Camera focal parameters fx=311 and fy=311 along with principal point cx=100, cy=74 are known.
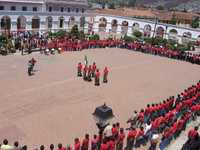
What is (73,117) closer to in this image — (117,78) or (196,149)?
(196,149)

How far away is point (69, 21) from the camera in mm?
49312

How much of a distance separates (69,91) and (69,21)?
30.7 metres

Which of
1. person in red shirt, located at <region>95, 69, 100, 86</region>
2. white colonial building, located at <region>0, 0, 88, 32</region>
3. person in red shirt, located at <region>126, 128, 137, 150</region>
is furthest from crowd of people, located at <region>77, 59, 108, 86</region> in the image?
white colonial building, located at <region>0, 0, 88, 32</region>

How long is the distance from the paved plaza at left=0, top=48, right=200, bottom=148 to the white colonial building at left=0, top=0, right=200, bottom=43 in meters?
14.1

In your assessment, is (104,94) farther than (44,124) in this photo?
Yes

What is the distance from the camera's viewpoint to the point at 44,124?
15109mm

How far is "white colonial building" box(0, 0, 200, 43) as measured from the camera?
139 ft

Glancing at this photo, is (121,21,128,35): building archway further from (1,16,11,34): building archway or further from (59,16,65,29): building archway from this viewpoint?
(1,16,11,34): building archway

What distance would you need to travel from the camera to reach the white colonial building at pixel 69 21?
4237 cm

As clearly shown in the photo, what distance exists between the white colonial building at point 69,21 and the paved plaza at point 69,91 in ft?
46.2

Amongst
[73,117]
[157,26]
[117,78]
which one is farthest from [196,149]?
[157,26]

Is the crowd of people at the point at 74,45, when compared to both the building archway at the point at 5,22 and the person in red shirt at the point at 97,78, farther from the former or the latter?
the person in red shirt at the point at 97,78

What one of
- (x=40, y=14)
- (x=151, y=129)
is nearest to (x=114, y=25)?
(x=40, y=14)

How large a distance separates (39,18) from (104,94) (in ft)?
88.9
